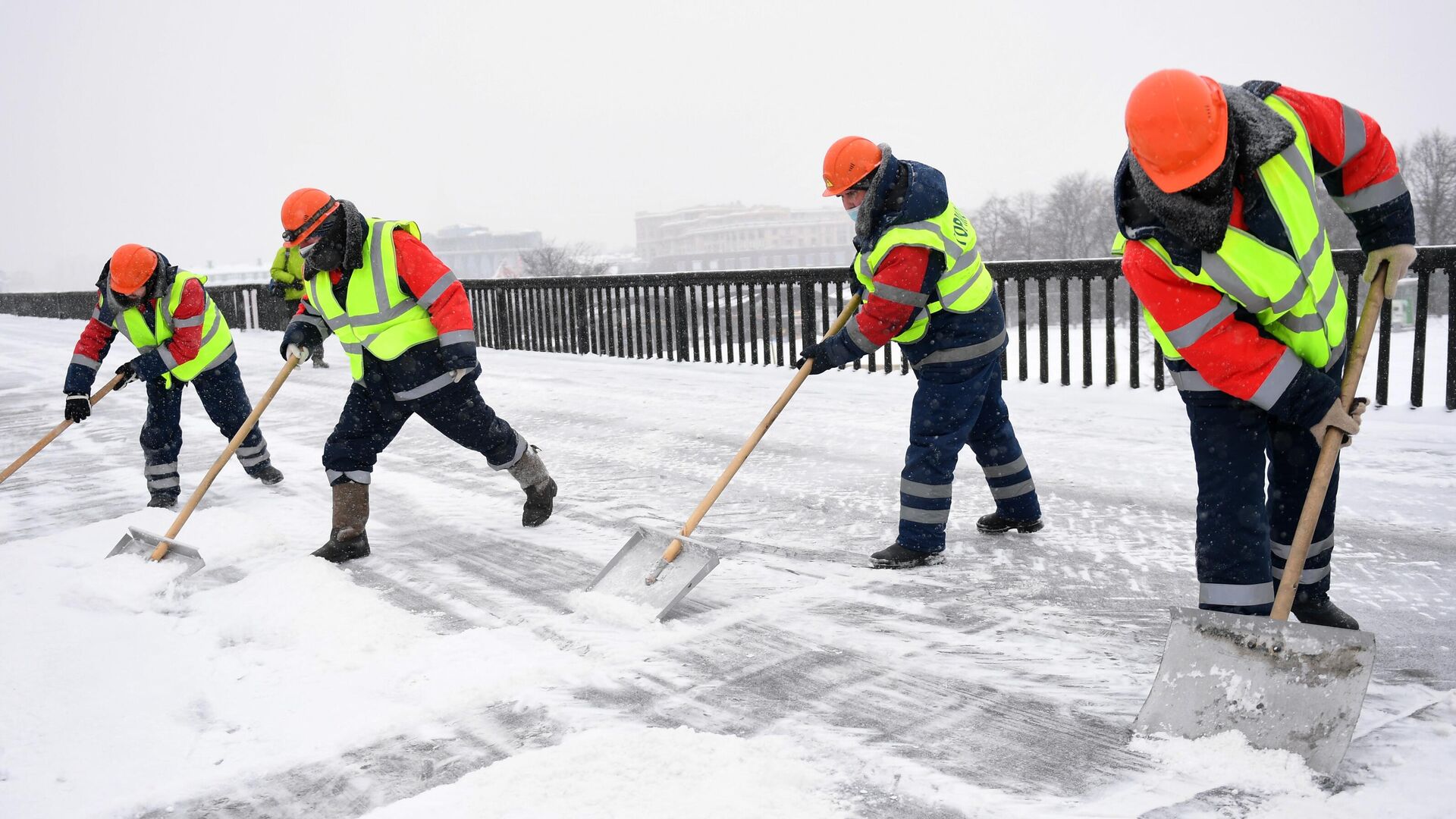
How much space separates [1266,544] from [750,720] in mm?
1476

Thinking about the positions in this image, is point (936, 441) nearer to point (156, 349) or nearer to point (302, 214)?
point (302, 214)

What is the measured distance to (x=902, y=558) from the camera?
4.15 m

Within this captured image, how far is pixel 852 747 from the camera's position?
2691 millimetres

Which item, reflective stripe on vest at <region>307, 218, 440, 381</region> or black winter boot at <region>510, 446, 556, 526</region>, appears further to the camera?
black winter boot at <region>510, 446, 556, 526</region>

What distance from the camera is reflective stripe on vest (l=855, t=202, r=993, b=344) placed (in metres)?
3.91

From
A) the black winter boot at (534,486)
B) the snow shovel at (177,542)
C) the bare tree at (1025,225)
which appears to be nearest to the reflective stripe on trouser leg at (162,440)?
the snow shovel at (177,542)

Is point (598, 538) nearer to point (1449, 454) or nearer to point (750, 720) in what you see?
point (750, 720)

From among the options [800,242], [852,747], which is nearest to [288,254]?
[852,747]

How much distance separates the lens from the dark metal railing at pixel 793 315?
6.95 m

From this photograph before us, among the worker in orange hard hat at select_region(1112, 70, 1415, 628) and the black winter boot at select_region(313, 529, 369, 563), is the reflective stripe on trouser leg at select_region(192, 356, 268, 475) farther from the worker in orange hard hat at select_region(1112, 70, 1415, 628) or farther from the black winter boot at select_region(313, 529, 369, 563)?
the worker in orange hard hat at select_region(1112, 70, 1415, 628)

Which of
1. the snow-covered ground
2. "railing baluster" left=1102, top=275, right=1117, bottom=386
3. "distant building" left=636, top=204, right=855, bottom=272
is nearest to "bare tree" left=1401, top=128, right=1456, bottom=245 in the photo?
"railing baluster" left=1102, top=275, right=1117, bottom=386

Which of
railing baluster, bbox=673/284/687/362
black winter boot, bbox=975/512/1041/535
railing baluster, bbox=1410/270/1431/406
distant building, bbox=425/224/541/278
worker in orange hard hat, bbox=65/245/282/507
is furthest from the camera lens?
distant building, bbox=425/224/541/278

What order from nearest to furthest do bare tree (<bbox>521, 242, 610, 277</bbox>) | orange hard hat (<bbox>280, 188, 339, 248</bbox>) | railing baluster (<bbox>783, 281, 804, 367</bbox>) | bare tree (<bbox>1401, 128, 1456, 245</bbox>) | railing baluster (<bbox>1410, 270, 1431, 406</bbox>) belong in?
orange hard hat (<bbox>280, 188, 339, 248</bbox>), railing baluster (<bbox>1410, 270, 1431, 406</bbox>), railing baluster (<bbox>783, 281, 804, 367</bbox>), bare tree (<bbox>1401, 128, 1456, 245</bbox>), bare tree (<bbox>521, 242, 610, 277</bbox>)

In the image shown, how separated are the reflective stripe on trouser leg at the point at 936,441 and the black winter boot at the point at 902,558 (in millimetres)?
25
